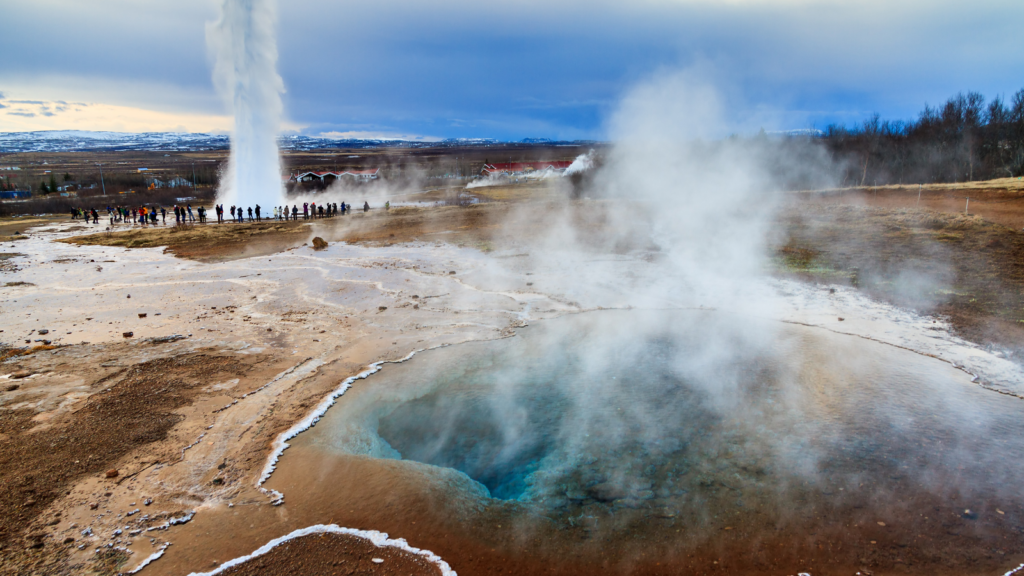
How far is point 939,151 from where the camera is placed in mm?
34938

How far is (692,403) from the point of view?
21.4ft

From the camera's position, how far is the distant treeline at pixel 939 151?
32.9 m

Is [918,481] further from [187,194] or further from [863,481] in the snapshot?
[187,194]

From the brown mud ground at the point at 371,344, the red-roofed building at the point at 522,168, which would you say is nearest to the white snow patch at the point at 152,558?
the brown mud ground at the point at 371,344

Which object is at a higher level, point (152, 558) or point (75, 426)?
point (75, 426)

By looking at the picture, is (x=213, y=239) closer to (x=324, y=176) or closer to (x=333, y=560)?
(x=333, y=560)

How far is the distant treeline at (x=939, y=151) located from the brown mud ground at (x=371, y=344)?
14.4 m

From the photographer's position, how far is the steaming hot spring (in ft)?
13.7

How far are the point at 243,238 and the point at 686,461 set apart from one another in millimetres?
21613

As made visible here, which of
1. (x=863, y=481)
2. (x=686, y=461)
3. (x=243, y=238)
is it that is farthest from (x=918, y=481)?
(x=243, y=238)

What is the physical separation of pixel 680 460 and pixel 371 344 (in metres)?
5.51

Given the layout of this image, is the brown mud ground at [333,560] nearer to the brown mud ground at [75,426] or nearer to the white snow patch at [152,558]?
the white snow patch at [152,558]

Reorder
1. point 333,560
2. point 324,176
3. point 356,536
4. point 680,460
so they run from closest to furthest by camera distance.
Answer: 1. point 333,560
2. point 356,536
3. point 680,460
4. point 324,176

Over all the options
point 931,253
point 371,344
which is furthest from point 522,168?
point 371,344
